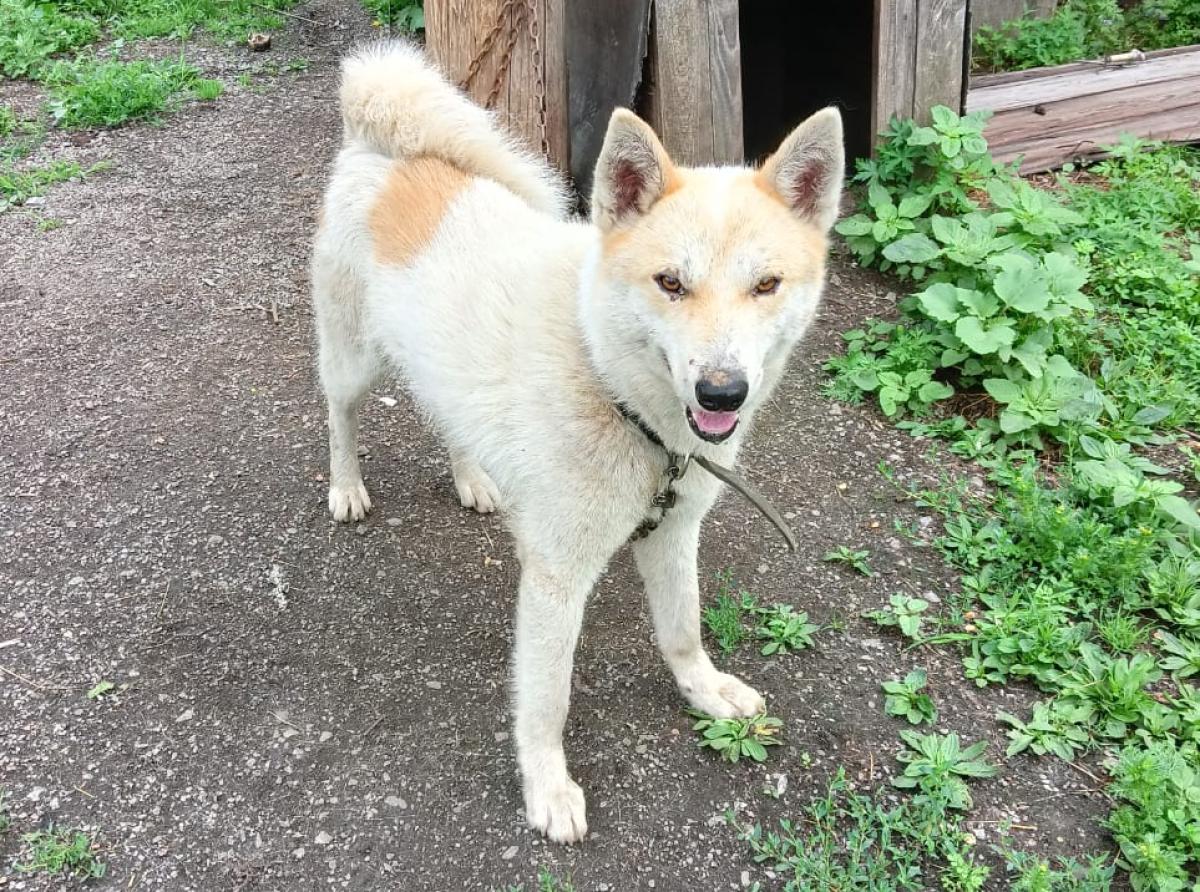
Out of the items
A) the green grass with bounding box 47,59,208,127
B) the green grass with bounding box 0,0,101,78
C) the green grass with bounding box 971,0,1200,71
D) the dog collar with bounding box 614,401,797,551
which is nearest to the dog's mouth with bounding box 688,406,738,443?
the dog collar with bounding box 614,401,797,551

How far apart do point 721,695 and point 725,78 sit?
2.73 meters

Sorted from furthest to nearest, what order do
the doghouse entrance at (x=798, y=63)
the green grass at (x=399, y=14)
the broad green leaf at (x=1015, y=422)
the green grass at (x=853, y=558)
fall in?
the green grass at (x=399, y=14)
the doghouse entrance at (x=798, y=63)
the broad green leaf at (x=1015, y=422)
the green grass at (x=853, y=558)

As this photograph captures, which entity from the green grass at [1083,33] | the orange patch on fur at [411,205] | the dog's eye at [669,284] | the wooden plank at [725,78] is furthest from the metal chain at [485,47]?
the green grass at [1083,33]

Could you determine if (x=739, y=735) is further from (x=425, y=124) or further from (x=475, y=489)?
(x=425, y=124)

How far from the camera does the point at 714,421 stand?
1.93 m

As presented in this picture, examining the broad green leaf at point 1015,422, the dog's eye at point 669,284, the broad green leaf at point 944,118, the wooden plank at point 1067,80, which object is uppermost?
the dog's eye at point 669,284

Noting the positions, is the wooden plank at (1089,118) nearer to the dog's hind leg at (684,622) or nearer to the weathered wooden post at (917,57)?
Result: the weathered wooden post at (917,57)

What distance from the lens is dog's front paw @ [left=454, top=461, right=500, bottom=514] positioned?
130 inches

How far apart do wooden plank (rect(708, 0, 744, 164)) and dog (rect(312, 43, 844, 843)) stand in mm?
1492

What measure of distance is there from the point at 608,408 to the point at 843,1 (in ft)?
13.4

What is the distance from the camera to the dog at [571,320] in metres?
1.97

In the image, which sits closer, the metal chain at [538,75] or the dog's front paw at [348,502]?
the dog's front paw at [348,502]

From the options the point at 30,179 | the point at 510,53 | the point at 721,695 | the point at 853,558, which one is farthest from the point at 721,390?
the point at 30,179

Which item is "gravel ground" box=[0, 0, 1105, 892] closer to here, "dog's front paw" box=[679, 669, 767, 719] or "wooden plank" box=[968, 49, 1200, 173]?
"dog's front paw" box=[679, 669, 767, 719]
